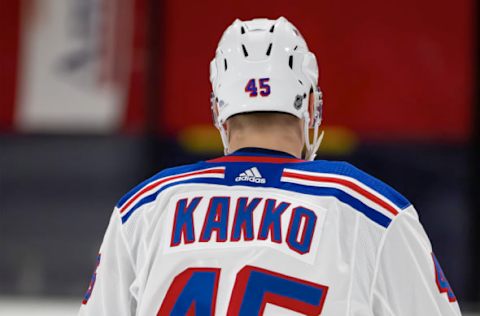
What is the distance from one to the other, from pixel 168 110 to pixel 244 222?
4.31 metres

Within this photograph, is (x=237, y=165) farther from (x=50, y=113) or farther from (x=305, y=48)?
(x=50, y=113)

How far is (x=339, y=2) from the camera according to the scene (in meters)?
5.62

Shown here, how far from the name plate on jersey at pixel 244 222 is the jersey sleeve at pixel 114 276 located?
0.14m

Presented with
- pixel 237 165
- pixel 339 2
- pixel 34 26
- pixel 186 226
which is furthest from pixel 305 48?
pixel 34 26

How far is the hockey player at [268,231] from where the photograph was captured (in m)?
1.46

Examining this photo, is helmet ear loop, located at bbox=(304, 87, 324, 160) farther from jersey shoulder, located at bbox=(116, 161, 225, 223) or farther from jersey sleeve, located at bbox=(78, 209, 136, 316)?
jersey sleeve, located at bbox=(78, 209, 136, 316)

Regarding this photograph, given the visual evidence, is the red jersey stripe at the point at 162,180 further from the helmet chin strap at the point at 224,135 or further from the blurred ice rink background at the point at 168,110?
the blurred ice rink background at the point at 168,110

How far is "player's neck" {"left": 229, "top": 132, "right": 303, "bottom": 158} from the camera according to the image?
1573 millimetres

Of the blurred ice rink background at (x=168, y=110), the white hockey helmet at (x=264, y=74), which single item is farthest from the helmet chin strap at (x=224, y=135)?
the blurred ice rink background at (x=168, y=110)

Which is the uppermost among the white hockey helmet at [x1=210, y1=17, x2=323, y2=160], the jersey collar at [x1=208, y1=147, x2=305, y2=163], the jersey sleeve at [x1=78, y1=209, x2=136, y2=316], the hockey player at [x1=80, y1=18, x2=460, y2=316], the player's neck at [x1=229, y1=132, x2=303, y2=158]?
the white hockey helmet at [x1=210, y1=17, x2=323, y2=160]

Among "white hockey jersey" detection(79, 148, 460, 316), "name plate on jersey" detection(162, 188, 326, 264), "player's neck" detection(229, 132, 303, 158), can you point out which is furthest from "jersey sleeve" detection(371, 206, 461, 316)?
"player's neck" detection(229, 132, 303, 158)

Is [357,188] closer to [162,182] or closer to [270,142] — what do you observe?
[270,142]

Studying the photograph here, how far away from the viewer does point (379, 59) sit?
5586mm

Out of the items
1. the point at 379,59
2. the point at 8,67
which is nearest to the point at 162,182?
the point at 379,59
